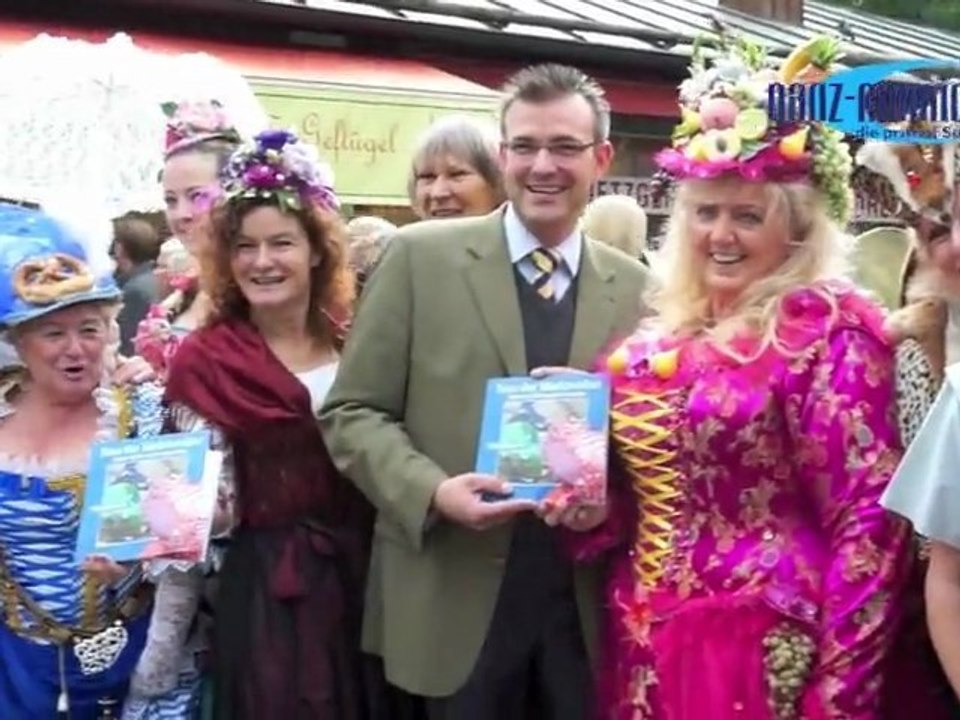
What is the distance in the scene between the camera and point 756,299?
3115 mm

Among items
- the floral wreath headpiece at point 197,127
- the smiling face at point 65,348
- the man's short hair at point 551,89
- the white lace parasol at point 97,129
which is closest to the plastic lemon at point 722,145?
the man's short hair at point 551,89

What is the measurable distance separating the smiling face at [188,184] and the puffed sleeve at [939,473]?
2.44 meters

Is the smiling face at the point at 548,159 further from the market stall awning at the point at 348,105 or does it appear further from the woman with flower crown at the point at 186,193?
the market stall awning at the point at 348,105

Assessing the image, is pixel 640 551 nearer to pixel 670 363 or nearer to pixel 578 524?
pixel 578 524

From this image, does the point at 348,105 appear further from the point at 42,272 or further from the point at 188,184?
the point at 42,272

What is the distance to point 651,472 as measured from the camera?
10.6 ft

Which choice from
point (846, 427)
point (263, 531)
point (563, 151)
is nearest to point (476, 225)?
point (563, 151)

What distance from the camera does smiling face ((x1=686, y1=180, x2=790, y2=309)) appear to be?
123 inches

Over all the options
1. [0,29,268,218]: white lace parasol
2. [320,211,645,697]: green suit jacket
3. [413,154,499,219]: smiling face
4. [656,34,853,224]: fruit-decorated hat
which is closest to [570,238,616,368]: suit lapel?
[320,211,645,697]: green suit jacket

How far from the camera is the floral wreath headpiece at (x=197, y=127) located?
4566 millimetres

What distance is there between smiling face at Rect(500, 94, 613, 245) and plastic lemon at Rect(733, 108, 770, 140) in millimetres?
517

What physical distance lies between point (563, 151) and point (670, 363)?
0.66m

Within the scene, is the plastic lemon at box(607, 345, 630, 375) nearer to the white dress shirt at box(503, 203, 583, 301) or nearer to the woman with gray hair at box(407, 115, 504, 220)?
the white dress shirt at box(503, 203, 583, 301)

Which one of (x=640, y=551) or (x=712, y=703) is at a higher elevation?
(x=640, y=551)
